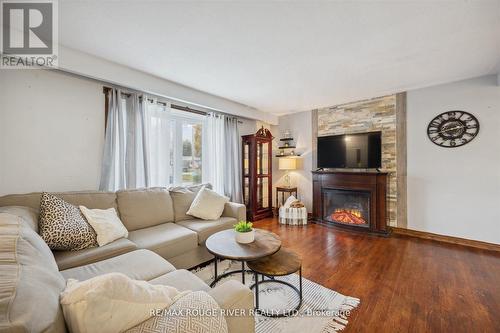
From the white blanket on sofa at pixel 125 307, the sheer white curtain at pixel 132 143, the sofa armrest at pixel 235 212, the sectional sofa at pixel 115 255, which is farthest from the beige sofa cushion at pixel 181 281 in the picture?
the sheer white curtain at pixel 132 143

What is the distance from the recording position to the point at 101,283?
708mm

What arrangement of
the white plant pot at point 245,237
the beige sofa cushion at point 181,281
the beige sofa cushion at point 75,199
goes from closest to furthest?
the beige sofa cushion at point 181,281
the beige sofa cushion at point 75,199
the white plant pot at point 245,237

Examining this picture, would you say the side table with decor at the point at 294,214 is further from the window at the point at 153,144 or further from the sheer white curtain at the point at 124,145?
the sheer white curtain at the point at 124,145

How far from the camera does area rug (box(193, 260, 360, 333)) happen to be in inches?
58.7

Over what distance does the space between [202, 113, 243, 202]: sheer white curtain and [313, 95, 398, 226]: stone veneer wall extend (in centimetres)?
208

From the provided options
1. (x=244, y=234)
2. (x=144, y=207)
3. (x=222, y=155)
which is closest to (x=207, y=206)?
(x=144, y=207)

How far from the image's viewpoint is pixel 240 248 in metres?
1.77

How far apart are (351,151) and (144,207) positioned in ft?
11.4

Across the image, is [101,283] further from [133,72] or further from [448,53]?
[448,53]

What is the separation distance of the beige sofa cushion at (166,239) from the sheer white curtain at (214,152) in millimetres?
1579

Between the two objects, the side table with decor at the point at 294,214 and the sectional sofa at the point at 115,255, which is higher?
the sectional sofa at the point at 115,255

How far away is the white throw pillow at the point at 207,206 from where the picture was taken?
2664 mm

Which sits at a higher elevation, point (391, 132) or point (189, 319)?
point (391, 132)

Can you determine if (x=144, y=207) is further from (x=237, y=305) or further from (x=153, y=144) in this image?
(x=237, y=305)
